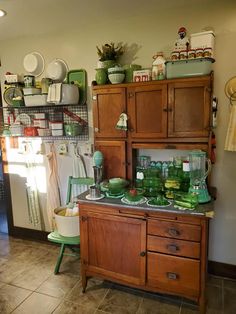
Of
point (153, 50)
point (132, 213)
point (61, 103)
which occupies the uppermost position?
point (153, 50)

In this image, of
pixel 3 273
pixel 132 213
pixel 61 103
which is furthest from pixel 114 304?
pixel 61 103

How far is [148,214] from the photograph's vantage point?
1.81m

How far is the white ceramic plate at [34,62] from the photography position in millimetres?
2670

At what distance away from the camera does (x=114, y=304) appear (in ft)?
6.51

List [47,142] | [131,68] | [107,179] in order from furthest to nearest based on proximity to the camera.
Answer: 1. [47,142]
2. [107,179]
3. [131,68]

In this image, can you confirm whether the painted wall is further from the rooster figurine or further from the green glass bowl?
the green glass bowl

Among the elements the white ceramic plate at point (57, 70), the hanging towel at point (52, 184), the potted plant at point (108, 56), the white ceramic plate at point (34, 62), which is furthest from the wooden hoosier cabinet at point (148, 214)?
the white ceramic plate at point (34, 62)

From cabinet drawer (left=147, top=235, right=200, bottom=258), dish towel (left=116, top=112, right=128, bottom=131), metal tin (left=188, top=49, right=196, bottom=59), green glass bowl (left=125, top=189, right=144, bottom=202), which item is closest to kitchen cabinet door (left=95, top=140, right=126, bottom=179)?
dish towel (left=116, top=112, right=128, bottom=131)

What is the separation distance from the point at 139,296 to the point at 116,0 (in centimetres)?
239

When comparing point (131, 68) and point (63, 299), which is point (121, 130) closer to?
point (131, 68)

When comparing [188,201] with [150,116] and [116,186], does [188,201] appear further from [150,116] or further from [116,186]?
[150,116]

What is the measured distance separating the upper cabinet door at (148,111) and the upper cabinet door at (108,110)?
0.27ft

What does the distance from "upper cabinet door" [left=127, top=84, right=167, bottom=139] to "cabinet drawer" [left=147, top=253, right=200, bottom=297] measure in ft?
3.11

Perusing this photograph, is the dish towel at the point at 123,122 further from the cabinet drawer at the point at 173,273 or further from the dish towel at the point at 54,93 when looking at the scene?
the cabinet drawer at the point at 173,273
